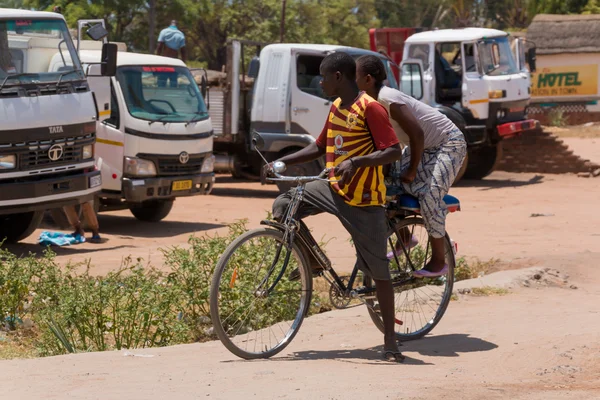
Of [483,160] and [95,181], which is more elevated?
[95,181]

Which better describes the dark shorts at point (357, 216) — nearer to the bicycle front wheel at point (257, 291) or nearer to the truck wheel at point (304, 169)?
the bicycle front wheel at point (257, 291)

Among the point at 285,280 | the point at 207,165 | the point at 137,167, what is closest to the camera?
the point at 285,280

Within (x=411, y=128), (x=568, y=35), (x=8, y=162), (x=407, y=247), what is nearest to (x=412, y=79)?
(x=8, y=162)

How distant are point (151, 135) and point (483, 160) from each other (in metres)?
8.88

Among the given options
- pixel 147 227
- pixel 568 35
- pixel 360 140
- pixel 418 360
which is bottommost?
pixel 147 227

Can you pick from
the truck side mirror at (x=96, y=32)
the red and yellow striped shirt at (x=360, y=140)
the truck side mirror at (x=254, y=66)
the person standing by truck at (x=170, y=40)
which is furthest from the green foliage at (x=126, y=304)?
the person standing by truck at (x=170, y=40)

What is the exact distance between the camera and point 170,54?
18969 millimetres

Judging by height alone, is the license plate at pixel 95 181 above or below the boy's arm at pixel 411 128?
below

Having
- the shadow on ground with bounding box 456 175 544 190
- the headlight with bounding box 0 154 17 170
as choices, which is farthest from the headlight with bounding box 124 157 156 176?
the shadow on ground with bounding box 456 175 544 190

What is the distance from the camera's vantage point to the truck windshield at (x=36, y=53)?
10.5 m

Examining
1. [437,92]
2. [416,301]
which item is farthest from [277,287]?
[437,92]

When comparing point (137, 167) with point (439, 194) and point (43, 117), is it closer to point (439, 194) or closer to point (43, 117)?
point (43, 117)

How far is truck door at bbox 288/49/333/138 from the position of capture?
1569 cm

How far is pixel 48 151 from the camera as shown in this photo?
1062 cm
